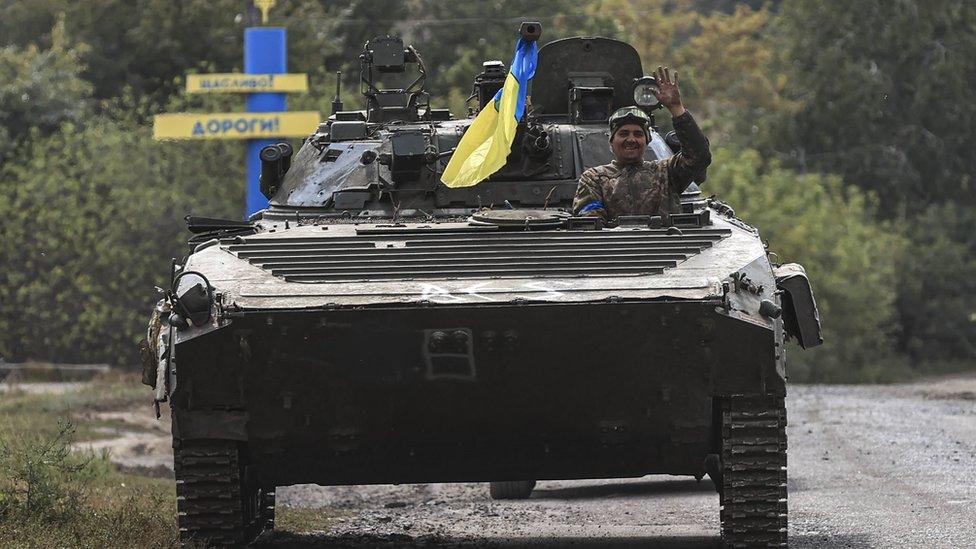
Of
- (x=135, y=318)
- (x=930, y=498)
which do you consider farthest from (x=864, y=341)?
(x=930, y=498)

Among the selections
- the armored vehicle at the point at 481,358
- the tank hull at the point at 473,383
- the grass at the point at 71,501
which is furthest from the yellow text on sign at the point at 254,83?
the tank hull at the point at 473,383

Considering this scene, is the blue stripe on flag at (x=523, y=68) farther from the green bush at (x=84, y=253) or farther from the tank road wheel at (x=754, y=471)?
the green bush at (x=84, y=253)

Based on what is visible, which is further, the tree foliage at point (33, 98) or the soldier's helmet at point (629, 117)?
the tree foliage at point (33, 98)

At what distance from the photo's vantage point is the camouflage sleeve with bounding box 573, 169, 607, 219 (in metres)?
10.3

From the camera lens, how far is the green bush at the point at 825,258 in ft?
124

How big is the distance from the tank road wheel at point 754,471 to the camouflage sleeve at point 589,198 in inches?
66.2

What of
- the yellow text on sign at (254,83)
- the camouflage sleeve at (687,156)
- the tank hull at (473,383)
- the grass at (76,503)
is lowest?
the grass at (76,503)

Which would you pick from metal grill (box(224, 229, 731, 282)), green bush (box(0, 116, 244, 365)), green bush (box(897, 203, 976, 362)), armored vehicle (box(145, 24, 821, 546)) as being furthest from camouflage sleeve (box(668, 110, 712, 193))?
green bush (box(897, 203, 976, 362))

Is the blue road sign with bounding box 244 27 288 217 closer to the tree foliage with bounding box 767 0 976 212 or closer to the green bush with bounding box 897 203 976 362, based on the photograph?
the green bush with bounding box 897 203 976 362

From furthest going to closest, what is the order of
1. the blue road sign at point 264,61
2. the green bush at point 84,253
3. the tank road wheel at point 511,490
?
the green bush at point 84,253
the blue road sign at point 264,61
the tank road wheel at point 511,490

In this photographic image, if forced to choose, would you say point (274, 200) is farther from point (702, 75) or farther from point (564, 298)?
point (702, 75)

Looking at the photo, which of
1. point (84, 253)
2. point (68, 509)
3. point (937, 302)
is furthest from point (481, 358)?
point (937, 302)

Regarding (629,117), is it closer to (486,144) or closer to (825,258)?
(486,144)

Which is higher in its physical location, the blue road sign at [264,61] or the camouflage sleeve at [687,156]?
the blue road sign at [264,61]
